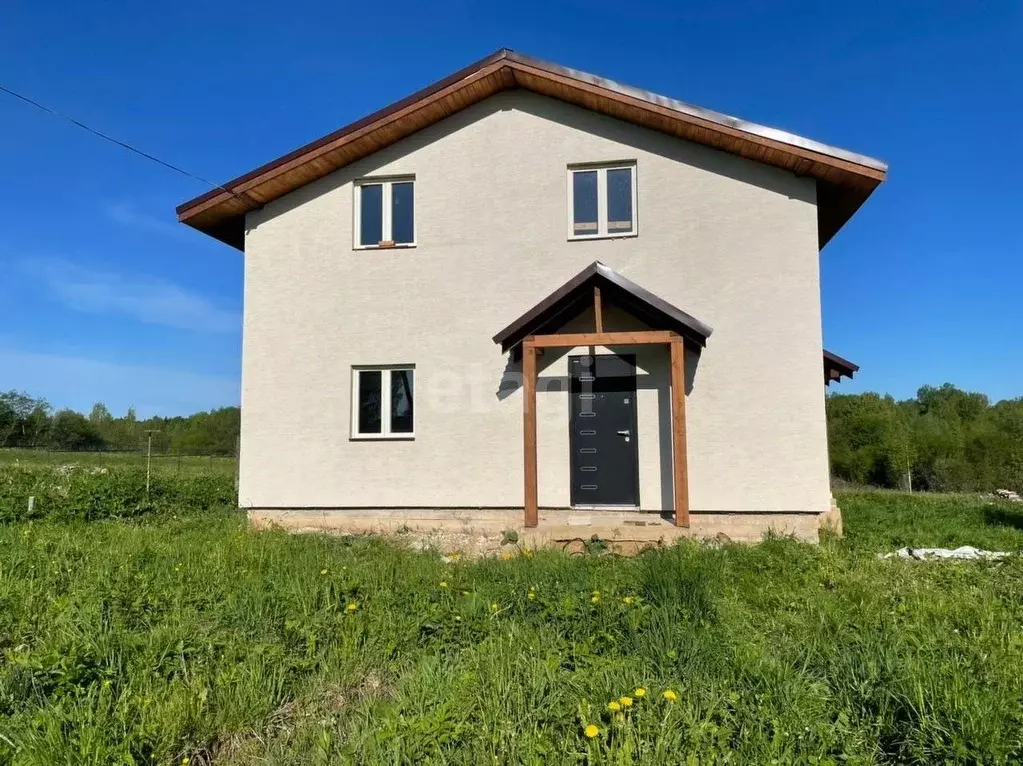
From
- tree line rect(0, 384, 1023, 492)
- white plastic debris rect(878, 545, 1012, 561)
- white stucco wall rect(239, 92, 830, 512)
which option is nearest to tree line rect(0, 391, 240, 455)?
tree line rect(0, 384, 1023, 492)

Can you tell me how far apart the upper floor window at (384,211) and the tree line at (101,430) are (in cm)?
3956

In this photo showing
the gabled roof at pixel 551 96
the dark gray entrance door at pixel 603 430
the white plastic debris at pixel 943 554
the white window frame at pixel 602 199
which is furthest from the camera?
the white window frame at pixel 602 199

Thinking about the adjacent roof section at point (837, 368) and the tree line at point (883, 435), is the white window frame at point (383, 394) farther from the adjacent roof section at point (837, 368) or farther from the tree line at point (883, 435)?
the tree line at point (883, 435)

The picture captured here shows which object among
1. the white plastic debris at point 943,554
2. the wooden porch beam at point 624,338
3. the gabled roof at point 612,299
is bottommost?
the white plastic debris at point 943,554

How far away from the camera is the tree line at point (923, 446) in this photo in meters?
28.8

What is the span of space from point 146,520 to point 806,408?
10116 mm

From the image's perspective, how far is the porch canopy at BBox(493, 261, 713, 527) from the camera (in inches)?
293

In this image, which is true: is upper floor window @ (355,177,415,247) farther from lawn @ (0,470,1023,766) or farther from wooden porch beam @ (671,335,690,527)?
lawn @ (0,470,1023,766)

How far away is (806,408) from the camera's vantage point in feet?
25.5

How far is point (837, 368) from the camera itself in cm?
998

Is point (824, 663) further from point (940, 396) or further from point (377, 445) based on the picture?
point (940, 396)

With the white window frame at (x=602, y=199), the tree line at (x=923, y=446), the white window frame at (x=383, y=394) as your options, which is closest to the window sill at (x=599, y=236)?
the white window frame at (x=602, y=199)

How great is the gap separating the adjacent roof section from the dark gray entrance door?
3784 mm

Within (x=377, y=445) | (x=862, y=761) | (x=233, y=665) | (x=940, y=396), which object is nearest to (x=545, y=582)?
(x=233, y=665)
